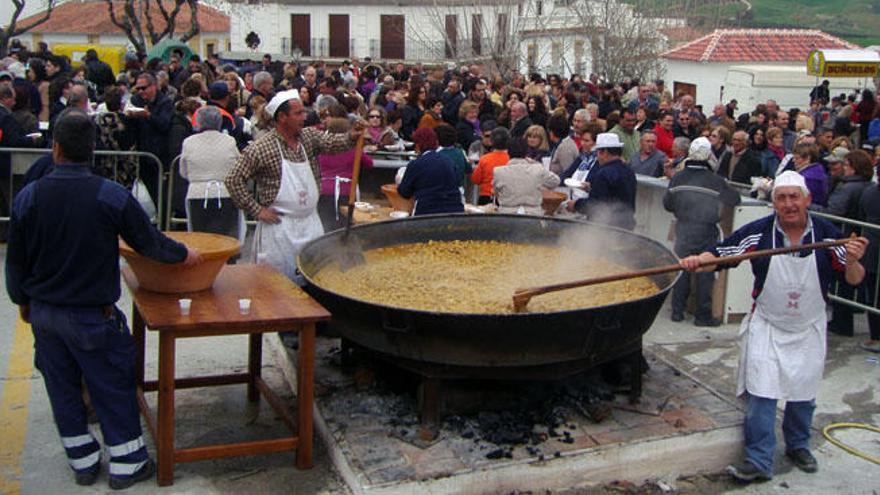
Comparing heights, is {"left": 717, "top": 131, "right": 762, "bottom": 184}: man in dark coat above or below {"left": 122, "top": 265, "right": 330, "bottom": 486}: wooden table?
above

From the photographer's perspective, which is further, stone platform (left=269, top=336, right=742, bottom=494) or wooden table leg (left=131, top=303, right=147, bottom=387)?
wooden table leg (left=131, top=303, right=147, bottom=387)

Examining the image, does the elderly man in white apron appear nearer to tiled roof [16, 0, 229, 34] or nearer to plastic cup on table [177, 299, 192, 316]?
plastic cup on table [177, 299, 192, 316]

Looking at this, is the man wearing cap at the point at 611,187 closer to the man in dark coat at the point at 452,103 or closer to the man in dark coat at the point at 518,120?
the man in dark coat at the point at 518,120

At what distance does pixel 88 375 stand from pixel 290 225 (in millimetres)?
1965

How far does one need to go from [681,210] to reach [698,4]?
33767 millimetres

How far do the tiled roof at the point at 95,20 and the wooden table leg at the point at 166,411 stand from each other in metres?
55.8

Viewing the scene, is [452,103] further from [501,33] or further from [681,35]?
[681,35]

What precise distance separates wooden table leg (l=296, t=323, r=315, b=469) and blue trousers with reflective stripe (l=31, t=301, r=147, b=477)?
0.88 meters

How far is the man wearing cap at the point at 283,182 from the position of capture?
21.1ft

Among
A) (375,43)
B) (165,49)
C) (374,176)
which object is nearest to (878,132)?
(374,176)

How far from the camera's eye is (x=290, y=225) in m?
6.63

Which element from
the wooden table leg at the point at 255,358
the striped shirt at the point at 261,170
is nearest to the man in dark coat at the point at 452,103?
the striped shirt at the point at 261,170

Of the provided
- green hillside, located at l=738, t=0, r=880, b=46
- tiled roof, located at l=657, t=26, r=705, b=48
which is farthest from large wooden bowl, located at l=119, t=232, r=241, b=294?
green hillside, located at l=738, t=0, r=880, b=46

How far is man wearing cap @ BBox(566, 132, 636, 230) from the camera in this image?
866 cm
